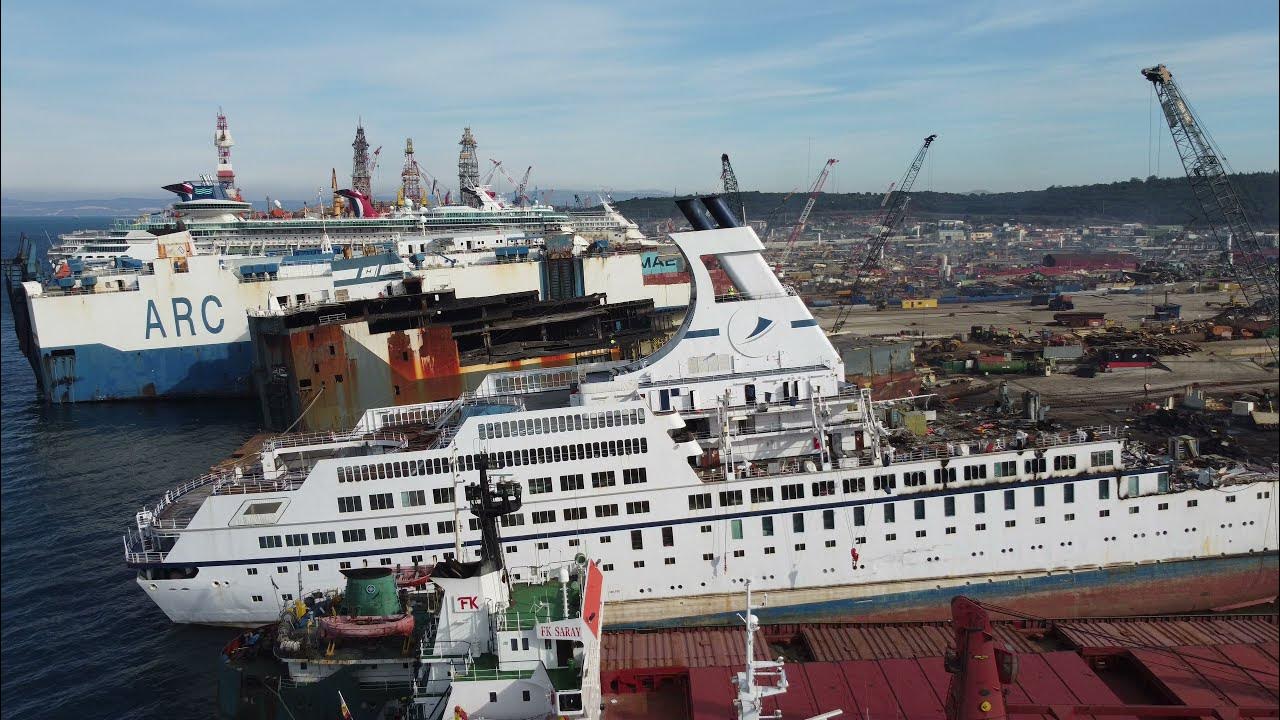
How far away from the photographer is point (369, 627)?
16.2 metres

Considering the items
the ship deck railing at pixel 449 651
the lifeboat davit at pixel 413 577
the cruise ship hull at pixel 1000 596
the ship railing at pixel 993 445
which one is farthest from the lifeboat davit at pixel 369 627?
the ship railing at pixel 993 445

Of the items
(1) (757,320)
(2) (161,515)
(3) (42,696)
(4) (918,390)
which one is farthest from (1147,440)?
(3) (42,696)

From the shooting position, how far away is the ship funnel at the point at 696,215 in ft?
70.6

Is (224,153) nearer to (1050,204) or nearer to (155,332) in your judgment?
(155,332)

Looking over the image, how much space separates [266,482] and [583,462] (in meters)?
7.53

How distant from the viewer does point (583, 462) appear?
1906cm

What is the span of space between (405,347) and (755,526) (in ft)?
73.4

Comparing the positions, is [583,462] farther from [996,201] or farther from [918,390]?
[996,201]

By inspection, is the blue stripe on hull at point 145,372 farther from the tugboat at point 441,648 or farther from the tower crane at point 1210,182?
the tower crane at point 1210,182

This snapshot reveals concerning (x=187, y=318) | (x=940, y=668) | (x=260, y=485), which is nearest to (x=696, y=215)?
(x=940, y=668)

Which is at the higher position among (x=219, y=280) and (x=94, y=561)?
(x=219, y=280)

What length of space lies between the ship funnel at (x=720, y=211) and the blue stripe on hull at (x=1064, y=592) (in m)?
9.27

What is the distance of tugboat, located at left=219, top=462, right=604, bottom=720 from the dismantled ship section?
19.0 m

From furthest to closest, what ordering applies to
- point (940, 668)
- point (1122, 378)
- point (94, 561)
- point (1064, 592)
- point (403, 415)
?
1. point (1122, 378)
2. point (94, 561)
3. point (403, 415)
4. point (1064, 592)
5. point (940, 668)
